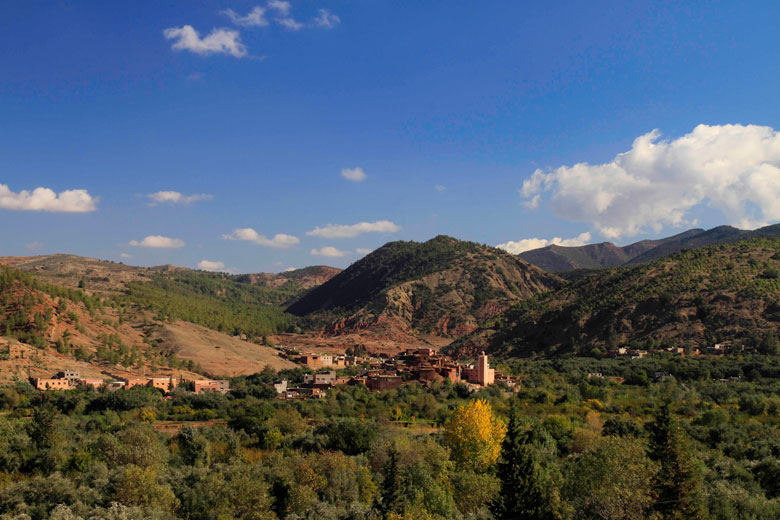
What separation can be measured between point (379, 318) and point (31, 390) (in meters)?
97.5

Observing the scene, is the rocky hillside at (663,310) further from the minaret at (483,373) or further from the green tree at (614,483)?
the green tree at (614,483)

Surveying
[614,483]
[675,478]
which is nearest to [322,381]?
[614,483]

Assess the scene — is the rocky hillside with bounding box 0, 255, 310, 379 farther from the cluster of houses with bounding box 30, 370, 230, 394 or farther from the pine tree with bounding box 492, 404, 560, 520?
the pine tree with bounding box 492, 404, 560, 520

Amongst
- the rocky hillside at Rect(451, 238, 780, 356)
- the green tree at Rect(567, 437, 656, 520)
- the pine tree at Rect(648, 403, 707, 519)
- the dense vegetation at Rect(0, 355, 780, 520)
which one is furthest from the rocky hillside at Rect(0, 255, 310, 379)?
the pine tree at Rect(648, 403, 707, 519)

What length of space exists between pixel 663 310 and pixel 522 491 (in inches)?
2952

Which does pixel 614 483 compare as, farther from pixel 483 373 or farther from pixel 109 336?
pixel 109 336

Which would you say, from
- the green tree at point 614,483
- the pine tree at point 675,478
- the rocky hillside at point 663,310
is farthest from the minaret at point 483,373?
the pine tree at point 675,478

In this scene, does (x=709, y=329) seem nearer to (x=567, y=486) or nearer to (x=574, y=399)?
(x=574, y=399)

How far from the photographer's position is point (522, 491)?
26422 millimetres

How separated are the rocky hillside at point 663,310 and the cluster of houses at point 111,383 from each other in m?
53.5

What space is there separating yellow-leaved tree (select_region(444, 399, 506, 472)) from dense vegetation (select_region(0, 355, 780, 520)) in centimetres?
9

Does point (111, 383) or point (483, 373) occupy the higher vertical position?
point (483, 373)

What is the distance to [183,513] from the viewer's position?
29.1 metres

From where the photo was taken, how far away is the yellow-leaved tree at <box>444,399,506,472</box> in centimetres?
3641
